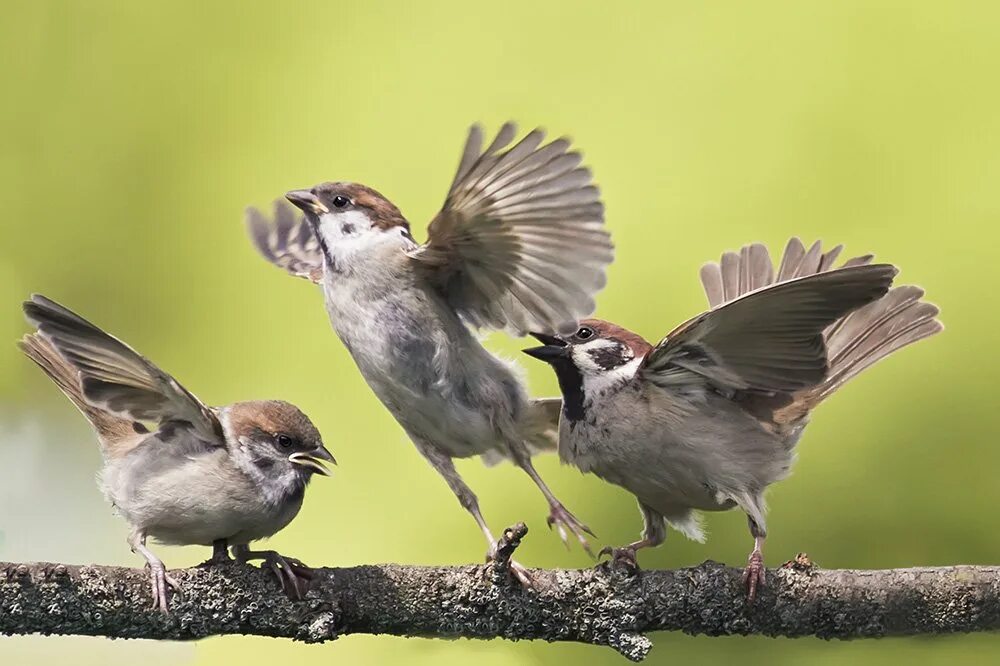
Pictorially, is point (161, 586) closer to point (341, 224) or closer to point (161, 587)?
point (161, 587)

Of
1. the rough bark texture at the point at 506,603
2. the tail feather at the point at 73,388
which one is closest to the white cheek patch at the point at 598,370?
the rough bark texture at the point at 506,603

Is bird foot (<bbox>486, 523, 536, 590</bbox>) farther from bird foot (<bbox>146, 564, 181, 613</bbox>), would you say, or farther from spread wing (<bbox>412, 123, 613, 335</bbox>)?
bird foot (<bbox>146, 564, 181, 613</bbox>)

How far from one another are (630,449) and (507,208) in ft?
1.71

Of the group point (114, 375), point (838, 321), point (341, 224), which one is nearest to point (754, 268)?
point (838, 321)

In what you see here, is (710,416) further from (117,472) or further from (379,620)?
(117,472)

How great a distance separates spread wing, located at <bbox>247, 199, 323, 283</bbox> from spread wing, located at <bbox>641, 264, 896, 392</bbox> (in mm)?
612

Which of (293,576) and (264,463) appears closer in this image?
(293,576)

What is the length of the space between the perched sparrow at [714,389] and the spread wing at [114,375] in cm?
50

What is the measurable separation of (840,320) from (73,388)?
1.16 metres

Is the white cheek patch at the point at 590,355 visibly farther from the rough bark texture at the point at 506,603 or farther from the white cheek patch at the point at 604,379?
the rough bark texture at the point at 506,603

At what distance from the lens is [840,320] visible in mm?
1929

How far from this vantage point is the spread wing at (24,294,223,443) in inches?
48.5

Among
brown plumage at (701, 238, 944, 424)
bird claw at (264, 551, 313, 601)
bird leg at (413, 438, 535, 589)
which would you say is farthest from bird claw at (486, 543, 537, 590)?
brown plumage at (701, 238, 944, 424)

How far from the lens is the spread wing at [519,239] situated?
4.31ft
